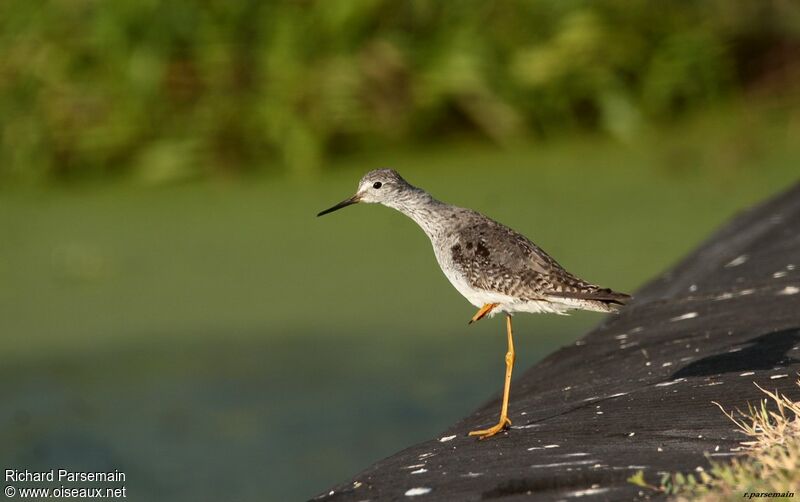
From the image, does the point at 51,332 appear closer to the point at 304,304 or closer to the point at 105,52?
the point at 304,304

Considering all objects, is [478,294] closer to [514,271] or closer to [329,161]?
[514,271]

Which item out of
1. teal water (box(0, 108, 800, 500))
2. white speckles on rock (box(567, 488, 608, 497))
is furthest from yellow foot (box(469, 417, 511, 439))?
teal water (box(0, 108, 800, 500))

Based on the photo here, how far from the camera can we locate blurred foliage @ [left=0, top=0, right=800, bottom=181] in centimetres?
763

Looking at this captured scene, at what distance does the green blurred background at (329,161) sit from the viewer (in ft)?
21.1

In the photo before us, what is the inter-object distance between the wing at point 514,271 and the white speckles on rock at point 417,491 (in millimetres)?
825

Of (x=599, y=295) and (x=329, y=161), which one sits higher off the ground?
(x=329, y=161)

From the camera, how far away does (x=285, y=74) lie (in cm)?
762

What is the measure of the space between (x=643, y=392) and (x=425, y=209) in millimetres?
944

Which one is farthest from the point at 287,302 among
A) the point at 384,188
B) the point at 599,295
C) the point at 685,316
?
the point at 599,295

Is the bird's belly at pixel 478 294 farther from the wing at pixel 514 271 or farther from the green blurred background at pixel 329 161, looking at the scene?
the green blurred background at pixel 329 161

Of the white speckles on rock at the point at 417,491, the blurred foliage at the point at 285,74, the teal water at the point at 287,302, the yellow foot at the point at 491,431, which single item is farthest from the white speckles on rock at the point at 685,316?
the blurred foliage at the point at 285,74

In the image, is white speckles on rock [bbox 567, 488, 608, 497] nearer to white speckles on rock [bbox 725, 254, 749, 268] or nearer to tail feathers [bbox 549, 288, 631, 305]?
tail feathers [bbox 549, 288, 631, 305]

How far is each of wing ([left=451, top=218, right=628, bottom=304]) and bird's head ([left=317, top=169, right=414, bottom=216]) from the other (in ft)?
Answer: 1.63

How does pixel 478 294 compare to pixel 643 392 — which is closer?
pixel 643 392
